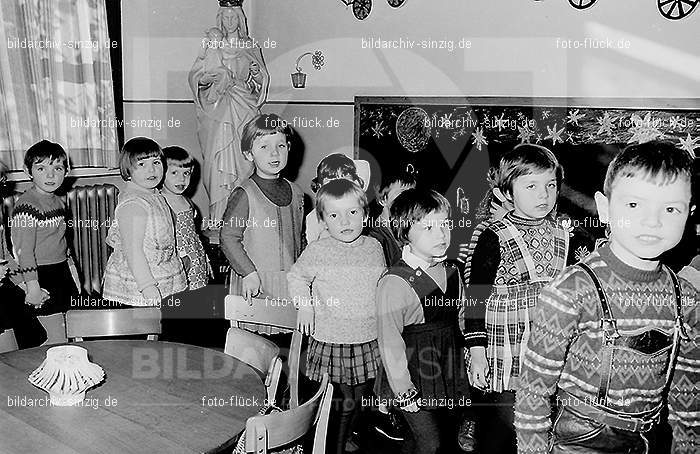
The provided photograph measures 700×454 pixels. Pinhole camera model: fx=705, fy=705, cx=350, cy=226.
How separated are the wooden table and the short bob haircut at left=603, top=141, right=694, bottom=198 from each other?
111 centimetres

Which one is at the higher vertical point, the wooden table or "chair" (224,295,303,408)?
"chair" (224,295,303,408)

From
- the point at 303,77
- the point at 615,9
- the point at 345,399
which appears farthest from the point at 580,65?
the point at 345,399

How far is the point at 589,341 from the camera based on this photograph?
63.1 inches

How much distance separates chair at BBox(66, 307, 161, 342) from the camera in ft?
8.43

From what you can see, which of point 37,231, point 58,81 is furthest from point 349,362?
point 58,81

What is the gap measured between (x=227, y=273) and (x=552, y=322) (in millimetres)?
3230

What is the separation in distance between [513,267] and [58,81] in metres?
3.36

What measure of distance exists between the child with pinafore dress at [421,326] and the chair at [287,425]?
493 mm

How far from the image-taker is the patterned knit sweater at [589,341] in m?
1.58

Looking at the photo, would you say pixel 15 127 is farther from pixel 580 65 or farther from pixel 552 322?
pixel 552 322

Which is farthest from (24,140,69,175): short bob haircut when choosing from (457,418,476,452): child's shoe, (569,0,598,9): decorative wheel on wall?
(569,0,598,9): decorative wheel on wall

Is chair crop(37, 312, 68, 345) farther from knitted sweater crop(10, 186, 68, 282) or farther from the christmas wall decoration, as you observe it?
the christmas wall decoration

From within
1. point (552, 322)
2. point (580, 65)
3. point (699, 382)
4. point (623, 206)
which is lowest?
point (699, 382)

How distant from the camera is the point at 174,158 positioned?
3.52 metres
